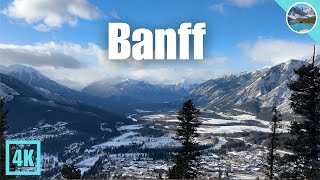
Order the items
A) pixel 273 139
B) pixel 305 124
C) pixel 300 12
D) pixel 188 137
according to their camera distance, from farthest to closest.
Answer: pixel 188 137 → pixel 273 139 → pixel 305 124 → pixel 300 12

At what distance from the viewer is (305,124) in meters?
28.3

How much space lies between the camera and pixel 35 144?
50.6ft

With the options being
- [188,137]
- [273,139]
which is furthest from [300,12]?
[188,137]

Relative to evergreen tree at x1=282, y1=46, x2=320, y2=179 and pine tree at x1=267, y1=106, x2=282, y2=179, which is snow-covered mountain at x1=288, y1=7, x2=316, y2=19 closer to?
evergreen tree at x1=282, y1=46, x2=320, y2=179

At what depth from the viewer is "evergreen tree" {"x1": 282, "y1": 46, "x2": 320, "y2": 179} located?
2789 centimetres

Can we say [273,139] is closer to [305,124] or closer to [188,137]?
[188,137]

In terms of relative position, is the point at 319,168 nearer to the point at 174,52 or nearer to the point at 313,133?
the point at 313,133

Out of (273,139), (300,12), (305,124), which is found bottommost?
(273,139)

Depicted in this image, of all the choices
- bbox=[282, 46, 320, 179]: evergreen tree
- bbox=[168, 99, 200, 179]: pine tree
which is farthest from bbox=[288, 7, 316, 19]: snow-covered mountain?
bbox=[168, 99, 200, 179]: pine tree

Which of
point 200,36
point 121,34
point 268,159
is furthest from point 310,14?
point 268,159

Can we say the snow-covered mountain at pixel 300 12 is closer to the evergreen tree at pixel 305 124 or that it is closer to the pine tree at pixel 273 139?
the evergreen tree at pixel 305 124

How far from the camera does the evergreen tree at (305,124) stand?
27.9 metres

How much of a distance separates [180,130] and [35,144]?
2846 centimetres

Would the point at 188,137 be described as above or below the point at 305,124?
below
